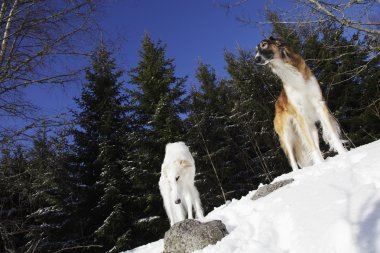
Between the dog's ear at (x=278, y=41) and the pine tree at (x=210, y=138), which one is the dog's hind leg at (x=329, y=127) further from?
the pine tree at (x=210, y=138)

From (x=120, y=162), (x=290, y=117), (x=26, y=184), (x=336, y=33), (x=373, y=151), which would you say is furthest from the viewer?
(x=120, y=162)

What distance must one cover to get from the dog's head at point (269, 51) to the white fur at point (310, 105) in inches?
3.8

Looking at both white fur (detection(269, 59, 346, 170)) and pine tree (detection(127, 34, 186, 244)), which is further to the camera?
pine tree (detection(127, 34, 186, 244))

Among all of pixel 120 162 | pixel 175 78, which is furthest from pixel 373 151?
pixel 175 78

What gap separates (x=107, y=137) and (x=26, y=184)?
42.8 ft

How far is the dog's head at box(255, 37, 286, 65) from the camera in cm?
607

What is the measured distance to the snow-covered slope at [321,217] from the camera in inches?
104

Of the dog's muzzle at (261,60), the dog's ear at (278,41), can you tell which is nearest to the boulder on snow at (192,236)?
Answer: the dog's muzzle at (261,60)

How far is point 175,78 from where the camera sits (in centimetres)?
1702

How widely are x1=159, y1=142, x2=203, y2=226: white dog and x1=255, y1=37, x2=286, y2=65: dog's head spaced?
9.03 feet

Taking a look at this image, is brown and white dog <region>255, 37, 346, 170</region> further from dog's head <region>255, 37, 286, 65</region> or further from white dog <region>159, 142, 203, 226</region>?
white dog <region>159, 142, 203, 226</region>

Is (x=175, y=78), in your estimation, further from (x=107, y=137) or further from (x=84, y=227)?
(x=84, y=227)

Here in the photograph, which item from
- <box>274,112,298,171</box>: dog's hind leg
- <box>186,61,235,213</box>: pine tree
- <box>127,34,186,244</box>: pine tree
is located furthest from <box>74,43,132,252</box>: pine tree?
<box>274,112,298,171</box>: dog's hind leg

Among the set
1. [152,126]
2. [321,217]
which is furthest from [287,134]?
[152,126]
